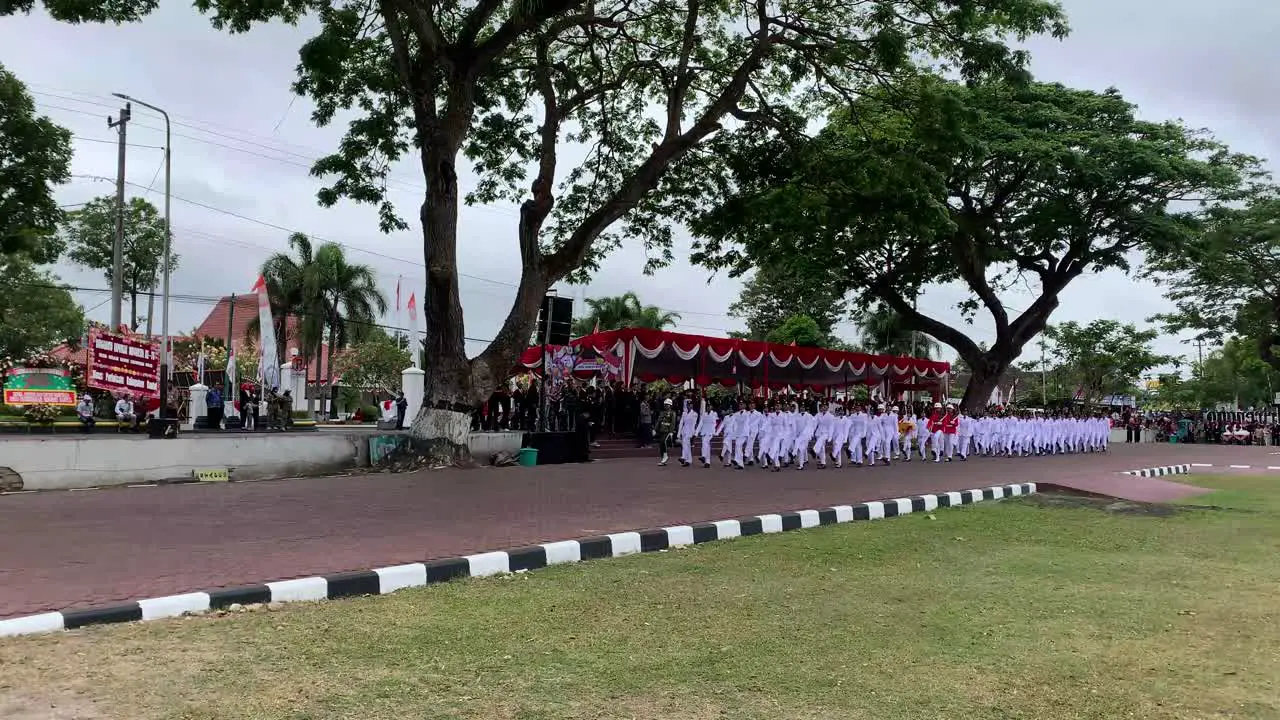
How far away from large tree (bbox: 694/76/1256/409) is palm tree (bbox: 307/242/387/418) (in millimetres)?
20277

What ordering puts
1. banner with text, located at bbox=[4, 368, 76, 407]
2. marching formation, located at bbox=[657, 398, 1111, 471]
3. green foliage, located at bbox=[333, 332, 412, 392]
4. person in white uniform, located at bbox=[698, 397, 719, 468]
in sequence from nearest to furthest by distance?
1. marching formation, located at bbox=[657, 398, 1111, 471]
2. person in white uniform, located at bbox=[698, 397, 719, 468]
3. banner with text, located at bbox=[4, 368, 76, 407]
4. green foliage, located at bbox=[333, 332, 412, 392]

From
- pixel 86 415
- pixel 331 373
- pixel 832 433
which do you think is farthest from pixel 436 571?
pixel 331 373

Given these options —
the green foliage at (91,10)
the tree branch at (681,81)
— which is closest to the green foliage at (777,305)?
the tree branch at (681,81)

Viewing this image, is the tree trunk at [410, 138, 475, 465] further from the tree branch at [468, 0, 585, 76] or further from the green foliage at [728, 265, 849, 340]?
the green foliage at [728, 265, 849, 340]

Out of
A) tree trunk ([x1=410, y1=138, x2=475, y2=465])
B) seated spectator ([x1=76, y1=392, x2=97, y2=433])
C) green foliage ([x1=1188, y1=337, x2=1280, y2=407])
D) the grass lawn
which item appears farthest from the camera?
green foliage ([x1=1188, y1=337, x2=1280, y2=407])

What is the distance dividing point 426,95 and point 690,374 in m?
10.5

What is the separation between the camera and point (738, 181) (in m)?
19.5

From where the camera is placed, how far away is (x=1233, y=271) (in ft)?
116

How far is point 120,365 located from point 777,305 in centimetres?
3445

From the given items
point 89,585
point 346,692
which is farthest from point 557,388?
point 346,692

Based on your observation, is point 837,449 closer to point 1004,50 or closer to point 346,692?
point 1004,50

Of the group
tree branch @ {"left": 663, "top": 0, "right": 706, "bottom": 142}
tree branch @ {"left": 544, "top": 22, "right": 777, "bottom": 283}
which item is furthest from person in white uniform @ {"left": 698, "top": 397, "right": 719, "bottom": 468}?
tree branch @ {"left": 663, "top": 0, "right": 706, "bottom": 142}

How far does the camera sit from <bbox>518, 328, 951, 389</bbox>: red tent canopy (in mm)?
21500

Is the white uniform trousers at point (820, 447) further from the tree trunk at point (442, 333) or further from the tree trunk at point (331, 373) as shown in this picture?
the tree trunk at point (331, 373)
